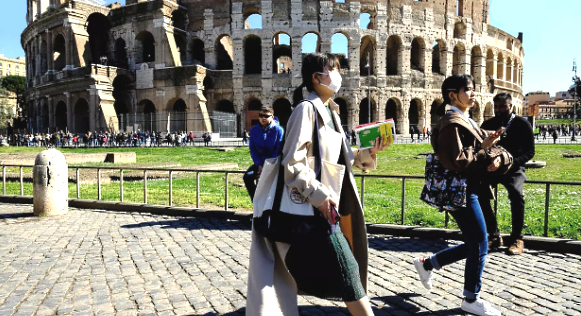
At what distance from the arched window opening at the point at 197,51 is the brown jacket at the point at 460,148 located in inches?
1495

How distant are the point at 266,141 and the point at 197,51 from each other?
38.4m

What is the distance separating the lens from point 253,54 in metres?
40.7

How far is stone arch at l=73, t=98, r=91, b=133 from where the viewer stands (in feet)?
127

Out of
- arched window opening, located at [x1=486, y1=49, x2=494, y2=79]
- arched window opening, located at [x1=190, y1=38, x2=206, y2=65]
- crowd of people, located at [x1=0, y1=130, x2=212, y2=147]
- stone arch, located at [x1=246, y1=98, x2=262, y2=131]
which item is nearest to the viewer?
crowd of people, located at [x1=0, y1=130, x2=212, y2=147]

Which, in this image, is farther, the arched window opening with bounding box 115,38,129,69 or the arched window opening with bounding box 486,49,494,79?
the arched window opening with bounding box 486,49,494,79

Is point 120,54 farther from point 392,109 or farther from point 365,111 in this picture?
point 392,109

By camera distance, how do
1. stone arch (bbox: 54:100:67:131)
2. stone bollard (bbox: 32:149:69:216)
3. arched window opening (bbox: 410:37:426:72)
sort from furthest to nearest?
stone arch (bbox: 54:100:67:131)
arched window opening (bbox: 410:37:426:72)
stone bollard (bbox: 32:149:69:216)

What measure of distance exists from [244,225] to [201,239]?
100 centimetres

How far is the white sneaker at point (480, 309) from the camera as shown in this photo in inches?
118

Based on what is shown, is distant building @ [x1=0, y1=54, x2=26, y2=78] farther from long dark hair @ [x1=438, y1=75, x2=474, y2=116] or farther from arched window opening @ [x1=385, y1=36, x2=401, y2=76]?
long dark hair @ [x1=438, y1=75, x2=474, y2=116]

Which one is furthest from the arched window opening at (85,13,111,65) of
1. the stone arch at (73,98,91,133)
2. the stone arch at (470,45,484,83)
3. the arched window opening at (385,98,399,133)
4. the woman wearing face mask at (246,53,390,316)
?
the woman wearing face mask at (246,53,390,316)

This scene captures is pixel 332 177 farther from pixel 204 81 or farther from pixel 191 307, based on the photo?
pixel 204 81

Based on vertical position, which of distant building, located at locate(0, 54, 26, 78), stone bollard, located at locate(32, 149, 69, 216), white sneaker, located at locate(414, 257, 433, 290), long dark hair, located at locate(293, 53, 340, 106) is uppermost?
distant building, located at locate(0, 54, 26, 78)

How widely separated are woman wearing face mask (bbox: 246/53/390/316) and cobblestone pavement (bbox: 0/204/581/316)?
0.99 metres
